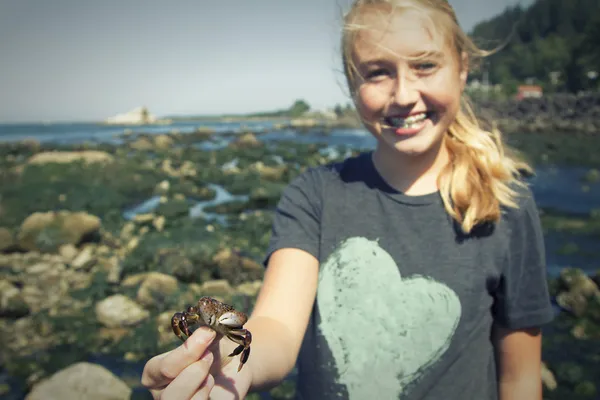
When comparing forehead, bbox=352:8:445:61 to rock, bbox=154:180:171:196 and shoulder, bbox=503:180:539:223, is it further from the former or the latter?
rock, bbox=154:180:171:196

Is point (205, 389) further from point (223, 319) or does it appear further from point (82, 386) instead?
point (82, 386)

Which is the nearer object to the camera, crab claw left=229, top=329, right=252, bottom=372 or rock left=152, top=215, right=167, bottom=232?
crab claw left=229, top=329, right=252, bottom=372

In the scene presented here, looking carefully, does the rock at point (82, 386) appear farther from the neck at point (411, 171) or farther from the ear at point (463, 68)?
the ear at point (463, 68)

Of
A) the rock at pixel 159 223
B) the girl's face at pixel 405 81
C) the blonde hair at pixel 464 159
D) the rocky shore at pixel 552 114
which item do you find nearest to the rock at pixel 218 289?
the rock at pixel 159 223

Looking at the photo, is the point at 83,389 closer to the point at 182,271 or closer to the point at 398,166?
the point at 182,271

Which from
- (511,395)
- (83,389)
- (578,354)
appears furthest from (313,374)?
(578,354)

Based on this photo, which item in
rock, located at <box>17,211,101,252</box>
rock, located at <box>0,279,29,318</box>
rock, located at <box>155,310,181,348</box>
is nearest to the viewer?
rock, located at <box>155,310,181,348</box>

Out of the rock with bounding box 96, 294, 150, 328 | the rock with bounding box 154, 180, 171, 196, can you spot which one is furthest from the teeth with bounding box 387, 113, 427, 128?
the rock with bounding box 154, 180, 171, 196
